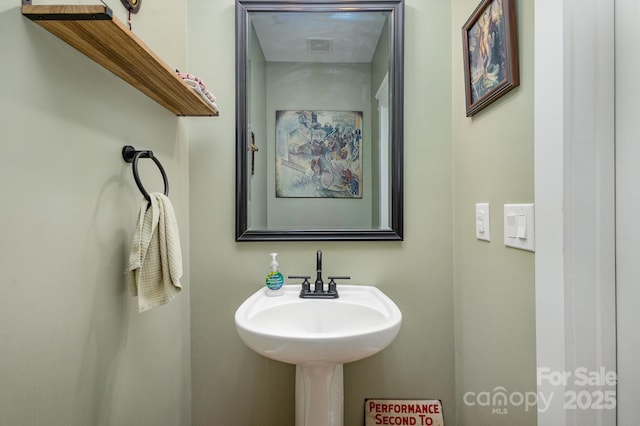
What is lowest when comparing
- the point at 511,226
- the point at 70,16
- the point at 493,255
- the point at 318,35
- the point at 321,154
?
the point at 493,255

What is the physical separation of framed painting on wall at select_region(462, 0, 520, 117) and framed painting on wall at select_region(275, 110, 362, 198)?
0.44 meters

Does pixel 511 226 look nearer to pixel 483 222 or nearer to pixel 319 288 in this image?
pixel 483 222

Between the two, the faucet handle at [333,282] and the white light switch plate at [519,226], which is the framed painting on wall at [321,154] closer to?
the faucet handle at [333,282]

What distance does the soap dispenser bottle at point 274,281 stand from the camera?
1.15m

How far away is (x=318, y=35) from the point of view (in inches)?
49.1

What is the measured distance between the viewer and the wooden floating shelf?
562 millimetres

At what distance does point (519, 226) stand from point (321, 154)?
0.77m

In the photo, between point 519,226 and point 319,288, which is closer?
point 519,226

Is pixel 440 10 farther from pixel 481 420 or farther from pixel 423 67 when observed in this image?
pixel 481 420

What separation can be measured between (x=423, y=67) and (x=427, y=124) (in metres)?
0.24

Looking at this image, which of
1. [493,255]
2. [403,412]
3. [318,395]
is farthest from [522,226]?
[403,412]

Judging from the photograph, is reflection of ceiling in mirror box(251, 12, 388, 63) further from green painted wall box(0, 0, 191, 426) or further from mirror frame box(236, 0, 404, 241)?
green painted wall box(0, 0, 191, 426)

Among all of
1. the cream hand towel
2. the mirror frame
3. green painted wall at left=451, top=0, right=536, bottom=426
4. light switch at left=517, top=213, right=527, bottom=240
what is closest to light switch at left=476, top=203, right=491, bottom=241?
green painted wall at left=451, top=0, right=536, bottom=426

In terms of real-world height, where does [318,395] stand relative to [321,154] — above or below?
below
